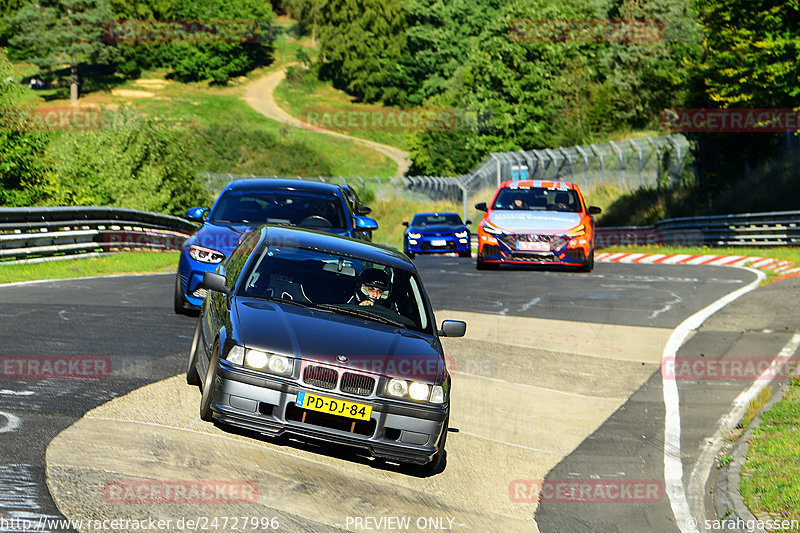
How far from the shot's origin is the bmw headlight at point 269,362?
6828 millimetres

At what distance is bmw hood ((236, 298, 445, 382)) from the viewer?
6906 mm

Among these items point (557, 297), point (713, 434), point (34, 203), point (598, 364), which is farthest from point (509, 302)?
point (34, 203)

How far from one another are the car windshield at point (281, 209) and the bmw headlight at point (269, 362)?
227 inches

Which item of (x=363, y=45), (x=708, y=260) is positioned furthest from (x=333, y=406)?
(x=363, y=45)

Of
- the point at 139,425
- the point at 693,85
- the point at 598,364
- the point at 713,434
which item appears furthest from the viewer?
the point at 693,85

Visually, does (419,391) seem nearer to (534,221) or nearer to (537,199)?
(534,221)

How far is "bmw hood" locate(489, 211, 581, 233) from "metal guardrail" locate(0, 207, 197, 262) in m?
8.96

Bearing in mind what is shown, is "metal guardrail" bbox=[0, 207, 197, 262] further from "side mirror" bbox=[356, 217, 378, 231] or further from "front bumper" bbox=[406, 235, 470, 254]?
"side mirror" bbox=[356, 217, 378, 231]

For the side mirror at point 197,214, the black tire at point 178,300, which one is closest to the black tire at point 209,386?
the black tire at point 178,300

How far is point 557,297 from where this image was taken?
17250 millimetres

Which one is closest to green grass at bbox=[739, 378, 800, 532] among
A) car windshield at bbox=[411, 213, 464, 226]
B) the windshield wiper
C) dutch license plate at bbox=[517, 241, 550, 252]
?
the windshield wiper

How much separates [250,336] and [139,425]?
1352 mm

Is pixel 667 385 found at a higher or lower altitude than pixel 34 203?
higher

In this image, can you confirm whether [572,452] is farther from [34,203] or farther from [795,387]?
[34,203]
